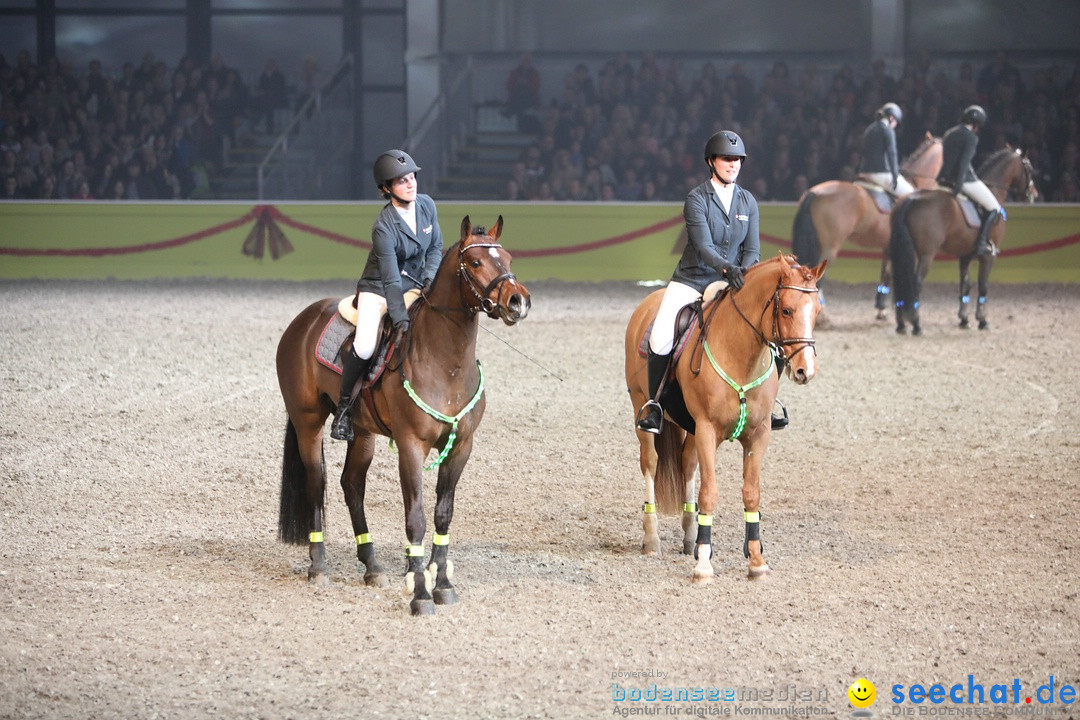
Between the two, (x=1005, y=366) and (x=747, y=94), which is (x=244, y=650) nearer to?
(x=1005, y=366)

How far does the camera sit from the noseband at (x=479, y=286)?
5516 millimetres

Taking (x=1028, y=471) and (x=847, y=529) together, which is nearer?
(x=847, y=529)

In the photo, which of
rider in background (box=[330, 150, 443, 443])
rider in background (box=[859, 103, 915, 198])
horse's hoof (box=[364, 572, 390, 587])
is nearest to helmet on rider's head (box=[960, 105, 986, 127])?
rider in background (box=[859, 103, 915, 198])

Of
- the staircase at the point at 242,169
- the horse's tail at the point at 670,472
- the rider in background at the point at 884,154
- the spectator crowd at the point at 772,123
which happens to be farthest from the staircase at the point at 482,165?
the horse's tail at the point at 670,472

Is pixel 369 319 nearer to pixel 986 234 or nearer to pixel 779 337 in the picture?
pixel 779 337

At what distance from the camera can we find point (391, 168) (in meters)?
5.91

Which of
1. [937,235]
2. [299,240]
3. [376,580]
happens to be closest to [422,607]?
[376,580]

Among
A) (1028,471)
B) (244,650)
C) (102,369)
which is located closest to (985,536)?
(1028,471)

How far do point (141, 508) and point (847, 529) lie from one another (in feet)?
13.7

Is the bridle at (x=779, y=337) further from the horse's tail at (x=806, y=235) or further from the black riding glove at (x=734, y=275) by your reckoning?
the horse's tail at (x=806, y=235)

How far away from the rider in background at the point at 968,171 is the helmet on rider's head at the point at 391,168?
31.4 ft

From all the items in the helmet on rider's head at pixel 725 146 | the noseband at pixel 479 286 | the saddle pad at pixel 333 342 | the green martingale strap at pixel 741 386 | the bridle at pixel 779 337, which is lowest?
the green martingale strap at pixel 741 386

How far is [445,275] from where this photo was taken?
19.0 feet

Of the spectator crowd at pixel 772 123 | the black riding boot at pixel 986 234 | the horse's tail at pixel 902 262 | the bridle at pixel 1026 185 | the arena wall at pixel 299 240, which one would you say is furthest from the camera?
the spectator crowd at pixel 772 123
